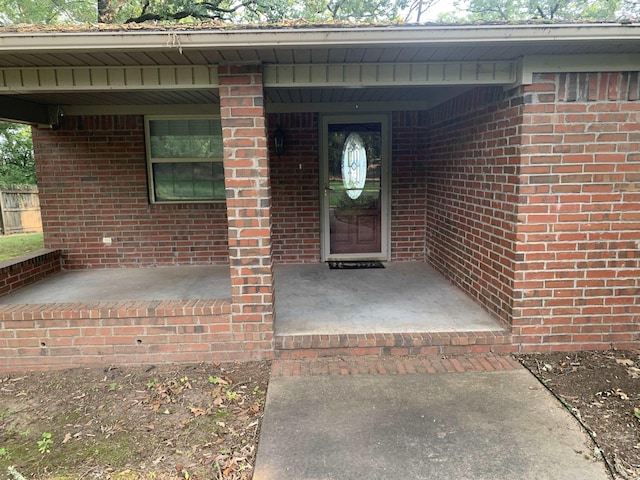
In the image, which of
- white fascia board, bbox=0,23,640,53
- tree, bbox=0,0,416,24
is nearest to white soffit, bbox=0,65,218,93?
white fascia board, bbox=0,23,640,53

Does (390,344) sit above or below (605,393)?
above

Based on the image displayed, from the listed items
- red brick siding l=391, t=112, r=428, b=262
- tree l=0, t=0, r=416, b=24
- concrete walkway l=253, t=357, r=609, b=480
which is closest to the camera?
concrete walkway l=253, t=357, r=609, b=480

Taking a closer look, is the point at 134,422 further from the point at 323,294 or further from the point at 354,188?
the point at 354,188

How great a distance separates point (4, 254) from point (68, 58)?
6.56 metres

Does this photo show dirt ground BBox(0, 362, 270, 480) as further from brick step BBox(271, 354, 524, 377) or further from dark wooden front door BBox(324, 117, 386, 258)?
dark wooden front door BBox(324, 117, 386, 258)

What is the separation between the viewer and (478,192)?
422cm

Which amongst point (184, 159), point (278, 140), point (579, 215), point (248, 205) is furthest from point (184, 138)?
point (579, 215)

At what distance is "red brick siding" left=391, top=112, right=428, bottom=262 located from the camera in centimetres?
604

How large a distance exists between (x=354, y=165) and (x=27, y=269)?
14.4 feet

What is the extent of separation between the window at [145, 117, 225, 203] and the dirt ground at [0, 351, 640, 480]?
3.14 metres

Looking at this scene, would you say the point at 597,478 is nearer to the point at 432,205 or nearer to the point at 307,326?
the point at 307,326

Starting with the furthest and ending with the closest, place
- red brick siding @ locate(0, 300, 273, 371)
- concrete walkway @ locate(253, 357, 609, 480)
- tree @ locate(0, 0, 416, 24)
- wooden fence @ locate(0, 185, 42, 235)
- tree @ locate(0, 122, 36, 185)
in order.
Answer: tree @ locate(0, 122, 36, 185) → wooden fence @ locate(0, 185, 42, 235) → tree @ locate(0, 0, 416, 24) → red brick siding @ locate(0, 300, 273, 371) → concrete walkway @ locate(253, 357, 609, 480)

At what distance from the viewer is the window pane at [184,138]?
19.5 ft

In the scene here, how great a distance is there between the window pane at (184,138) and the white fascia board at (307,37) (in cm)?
314
